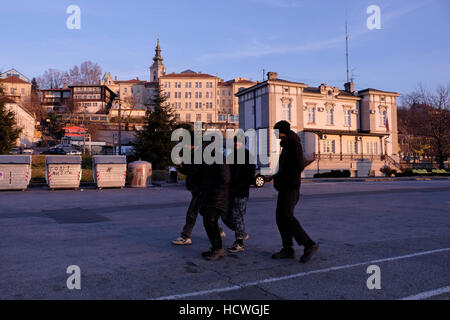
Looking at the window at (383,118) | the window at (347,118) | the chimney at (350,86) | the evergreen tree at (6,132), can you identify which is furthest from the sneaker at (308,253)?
the chimney at (350,86)

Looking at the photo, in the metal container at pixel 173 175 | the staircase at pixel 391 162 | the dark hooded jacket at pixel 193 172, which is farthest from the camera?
the staircase at pixel 391 162

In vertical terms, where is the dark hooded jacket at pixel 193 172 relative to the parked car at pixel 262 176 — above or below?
above

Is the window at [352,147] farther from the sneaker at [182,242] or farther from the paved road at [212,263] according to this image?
the sneaker at [182,242]

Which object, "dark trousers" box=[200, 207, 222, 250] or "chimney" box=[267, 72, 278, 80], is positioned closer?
"dark trousers" box=[200, 207, 222, 250]

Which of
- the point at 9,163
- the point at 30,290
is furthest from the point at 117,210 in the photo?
the point at 9,163

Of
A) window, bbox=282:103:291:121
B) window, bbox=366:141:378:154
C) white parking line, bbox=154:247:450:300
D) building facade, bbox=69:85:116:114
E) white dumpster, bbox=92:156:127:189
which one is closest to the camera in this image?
white parking line, bbox=154:247:450:300

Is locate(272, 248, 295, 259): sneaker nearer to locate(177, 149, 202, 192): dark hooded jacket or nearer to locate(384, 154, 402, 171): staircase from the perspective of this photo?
locate(177, 149, 202, 192): dark hooded jacket

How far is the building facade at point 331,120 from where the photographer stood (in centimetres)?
4012

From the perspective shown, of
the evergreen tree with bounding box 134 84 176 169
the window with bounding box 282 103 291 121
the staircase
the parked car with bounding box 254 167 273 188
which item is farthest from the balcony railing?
the parked car with bounding box 254 167 273 188

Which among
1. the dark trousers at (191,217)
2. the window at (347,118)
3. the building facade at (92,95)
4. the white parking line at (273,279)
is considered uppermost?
the building facade at (92,95)

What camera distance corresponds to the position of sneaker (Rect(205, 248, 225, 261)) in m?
4.89

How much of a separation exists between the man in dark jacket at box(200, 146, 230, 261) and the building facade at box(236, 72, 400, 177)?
3294 centimetres

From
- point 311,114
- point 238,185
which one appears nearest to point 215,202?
point 238,185
